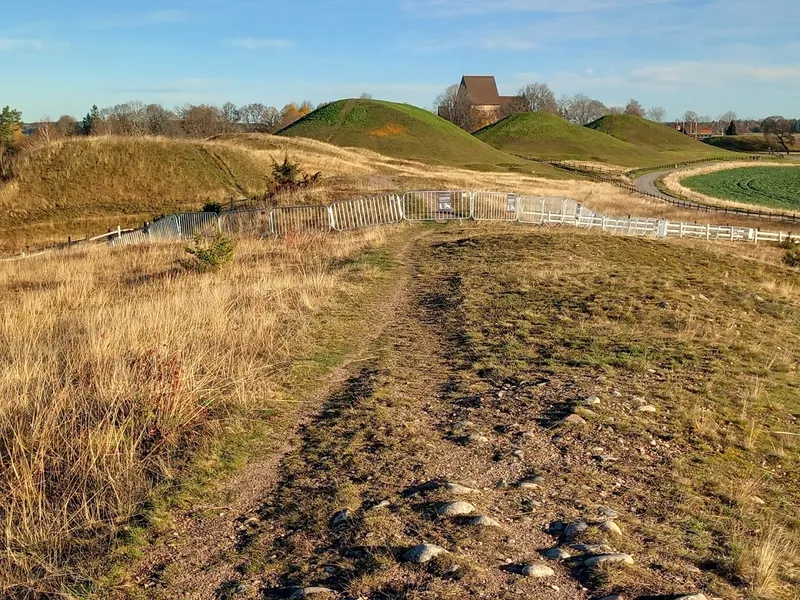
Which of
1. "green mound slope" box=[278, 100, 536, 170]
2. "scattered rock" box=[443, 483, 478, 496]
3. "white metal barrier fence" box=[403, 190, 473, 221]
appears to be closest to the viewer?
"scattered rock" box=[443, 483, 478, 496]

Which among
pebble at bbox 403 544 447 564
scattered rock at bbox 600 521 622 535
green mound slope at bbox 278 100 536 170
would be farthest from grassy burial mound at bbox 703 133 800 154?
pebble at bbox 403 544 447 564

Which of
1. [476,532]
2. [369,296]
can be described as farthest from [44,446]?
[369,296]

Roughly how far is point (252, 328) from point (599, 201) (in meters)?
46.1

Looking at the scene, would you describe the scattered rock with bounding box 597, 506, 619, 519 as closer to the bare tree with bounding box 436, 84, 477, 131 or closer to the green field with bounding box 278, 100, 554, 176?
the green field with bounding box 278, 100, 554, 176

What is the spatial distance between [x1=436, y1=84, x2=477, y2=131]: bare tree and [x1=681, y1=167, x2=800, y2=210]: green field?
57.9 m

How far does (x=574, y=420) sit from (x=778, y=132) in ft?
663

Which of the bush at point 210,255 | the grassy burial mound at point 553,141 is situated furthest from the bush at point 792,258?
the grassy burial mound at point 553,141

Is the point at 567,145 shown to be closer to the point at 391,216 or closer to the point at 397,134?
the point at 397,134

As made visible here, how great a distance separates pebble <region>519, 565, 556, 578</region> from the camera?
12.7 ft

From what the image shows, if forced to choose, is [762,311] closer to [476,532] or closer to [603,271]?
[603,271]

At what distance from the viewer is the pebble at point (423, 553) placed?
3.99m

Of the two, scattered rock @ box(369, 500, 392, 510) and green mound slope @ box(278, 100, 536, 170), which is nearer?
scattered rock @ box(369, 500, 392, 510)

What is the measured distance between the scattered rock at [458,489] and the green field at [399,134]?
242 ft

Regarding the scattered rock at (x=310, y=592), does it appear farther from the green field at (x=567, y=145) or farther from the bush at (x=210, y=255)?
the green field at (x=567, y=145)
